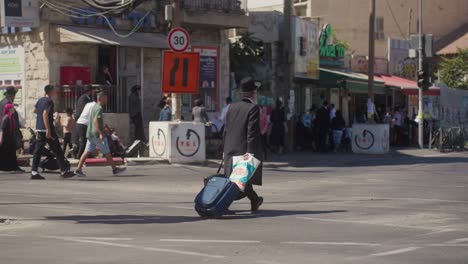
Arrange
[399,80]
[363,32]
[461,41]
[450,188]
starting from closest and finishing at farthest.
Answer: [450,188]
[399,80]
[363,32]
[461,41]

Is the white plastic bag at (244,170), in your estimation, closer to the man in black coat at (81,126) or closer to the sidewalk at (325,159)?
the man in black coat at (81,126)

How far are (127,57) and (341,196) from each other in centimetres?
1368

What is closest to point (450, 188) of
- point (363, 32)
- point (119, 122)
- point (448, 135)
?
point (119, 122)

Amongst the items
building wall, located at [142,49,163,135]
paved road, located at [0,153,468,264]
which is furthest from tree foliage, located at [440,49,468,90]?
paved road, located at [0,153,468,264]

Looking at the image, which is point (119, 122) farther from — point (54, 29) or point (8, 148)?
point (8, 148)

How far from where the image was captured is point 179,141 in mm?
23172

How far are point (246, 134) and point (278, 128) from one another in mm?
17226

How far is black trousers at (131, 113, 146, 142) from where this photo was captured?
26297 millimetres

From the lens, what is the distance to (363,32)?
2266 inches

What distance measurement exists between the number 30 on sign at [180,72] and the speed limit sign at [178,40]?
188mm

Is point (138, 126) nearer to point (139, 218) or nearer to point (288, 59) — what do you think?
point (288, 59)

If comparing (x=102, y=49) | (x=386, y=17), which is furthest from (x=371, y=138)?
(x=386, y=17)

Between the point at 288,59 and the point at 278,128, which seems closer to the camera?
the point at 278,128

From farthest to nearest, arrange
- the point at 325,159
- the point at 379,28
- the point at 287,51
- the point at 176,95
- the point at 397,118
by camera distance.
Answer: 1. the point at 379,28
2. the point at 397,118
3. the point at 287,51
4. the point at 325,159
5. the point at 176,95
